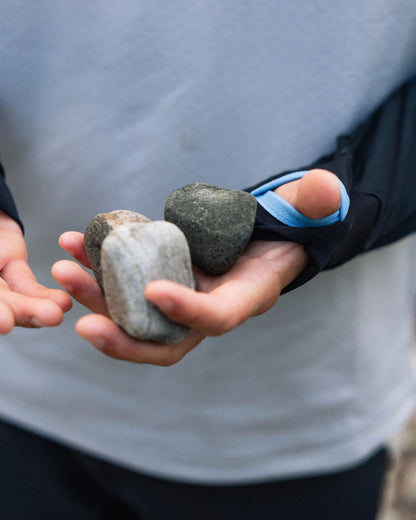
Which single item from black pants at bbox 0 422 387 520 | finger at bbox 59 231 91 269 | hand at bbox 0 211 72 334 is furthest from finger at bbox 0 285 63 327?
black pants at bbox 0 422 387 520

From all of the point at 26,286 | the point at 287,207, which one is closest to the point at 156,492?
the point at 26,286

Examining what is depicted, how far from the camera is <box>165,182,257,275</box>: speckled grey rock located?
69 cm

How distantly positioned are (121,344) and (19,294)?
18 centimetres

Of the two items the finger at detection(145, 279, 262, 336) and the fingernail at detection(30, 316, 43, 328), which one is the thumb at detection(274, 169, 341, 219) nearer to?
the finger at detection(145, 279, 262, 336)

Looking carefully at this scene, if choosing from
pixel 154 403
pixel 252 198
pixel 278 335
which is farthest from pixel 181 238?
pixel 154 403

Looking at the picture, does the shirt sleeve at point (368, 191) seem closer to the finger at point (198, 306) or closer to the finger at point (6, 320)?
the finger at point (198, 306)

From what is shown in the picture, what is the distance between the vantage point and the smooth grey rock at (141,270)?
0.59m

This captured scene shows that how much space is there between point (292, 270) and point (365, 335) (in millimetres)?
514

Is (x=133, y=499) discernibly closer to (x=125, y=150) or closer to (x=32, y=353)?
(x=32, y=353)

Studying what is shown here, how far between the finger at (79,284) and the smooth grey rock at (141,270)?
0.07ft

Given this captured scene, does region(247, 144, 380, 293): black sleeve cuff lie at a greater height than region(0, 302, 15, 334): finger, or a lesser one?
greater

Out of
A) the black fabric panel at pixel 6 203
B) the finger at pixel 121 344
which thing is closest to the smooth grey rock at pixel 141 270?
the finger at pixel 121 344

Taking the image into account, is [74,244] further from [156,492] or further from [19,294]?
[156,492]

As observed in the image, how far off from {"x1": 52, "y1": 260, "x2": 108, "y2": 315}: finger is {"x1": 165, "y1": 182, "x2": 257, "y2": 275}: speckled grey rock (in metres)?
0.16
